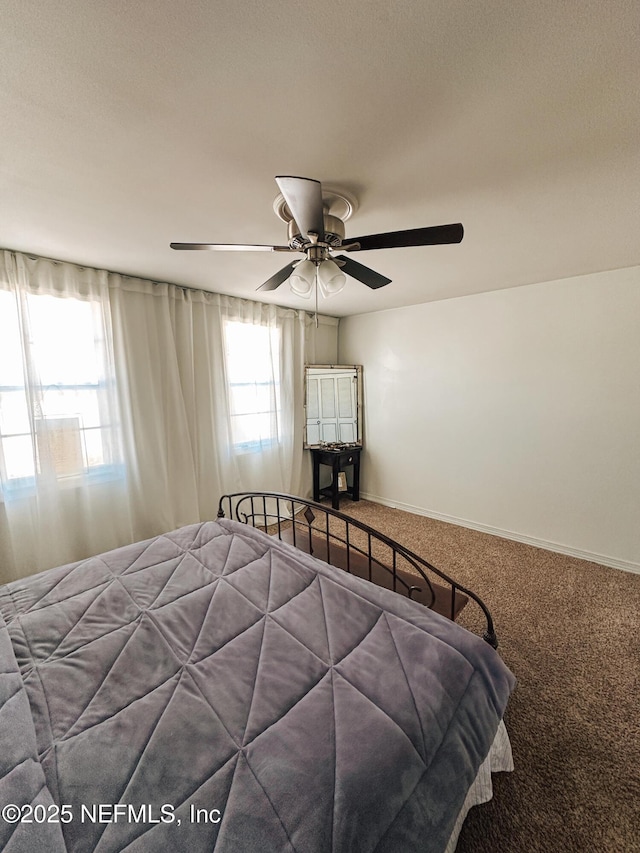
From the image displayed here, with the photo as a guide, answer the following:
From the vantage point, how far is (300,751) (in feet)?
2.78

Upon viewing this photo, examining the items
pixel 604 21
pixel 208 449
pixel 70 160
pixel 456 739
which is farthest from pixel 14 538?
pixel 604 21

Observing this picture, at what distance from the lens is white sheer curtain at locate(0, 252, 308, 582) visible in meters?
2.37

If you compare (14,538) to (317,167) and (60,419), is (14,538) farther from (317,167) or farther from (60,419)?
(317,167)

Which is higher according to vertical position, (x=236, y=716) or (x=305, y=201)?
(x=305, y=201)

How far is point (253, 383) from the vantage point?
3.74 meters

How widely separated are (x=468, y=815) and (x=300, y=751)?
0.92 meters

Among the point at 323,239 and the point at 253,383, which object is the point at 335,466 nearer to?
the point at 253,383

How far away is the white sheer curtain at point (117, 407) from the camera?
7.76 ft

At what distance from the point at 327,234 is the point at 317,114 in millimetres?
429

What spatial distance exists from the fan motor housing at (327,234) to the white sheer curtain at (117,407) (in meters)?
1.87

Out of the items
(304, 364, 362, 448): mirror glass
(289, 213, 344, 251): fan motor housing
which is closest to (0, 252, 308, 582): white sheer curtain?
(304, 364, 362, 448): mirror glass

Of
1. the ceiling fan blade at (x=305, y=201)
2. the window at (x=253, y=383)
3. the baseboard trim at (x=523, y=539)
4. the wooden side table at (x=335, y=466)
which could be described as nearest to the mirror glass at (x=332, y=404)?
the wooden side table at (x=335, y=466)

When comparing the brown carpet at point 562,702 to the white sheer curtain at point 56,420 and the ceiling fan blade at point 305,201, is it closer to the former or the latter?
the ceiling fan blade at point 305,201

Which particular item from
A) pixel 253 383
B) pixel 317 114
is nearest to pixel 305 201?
pixel 317 114
